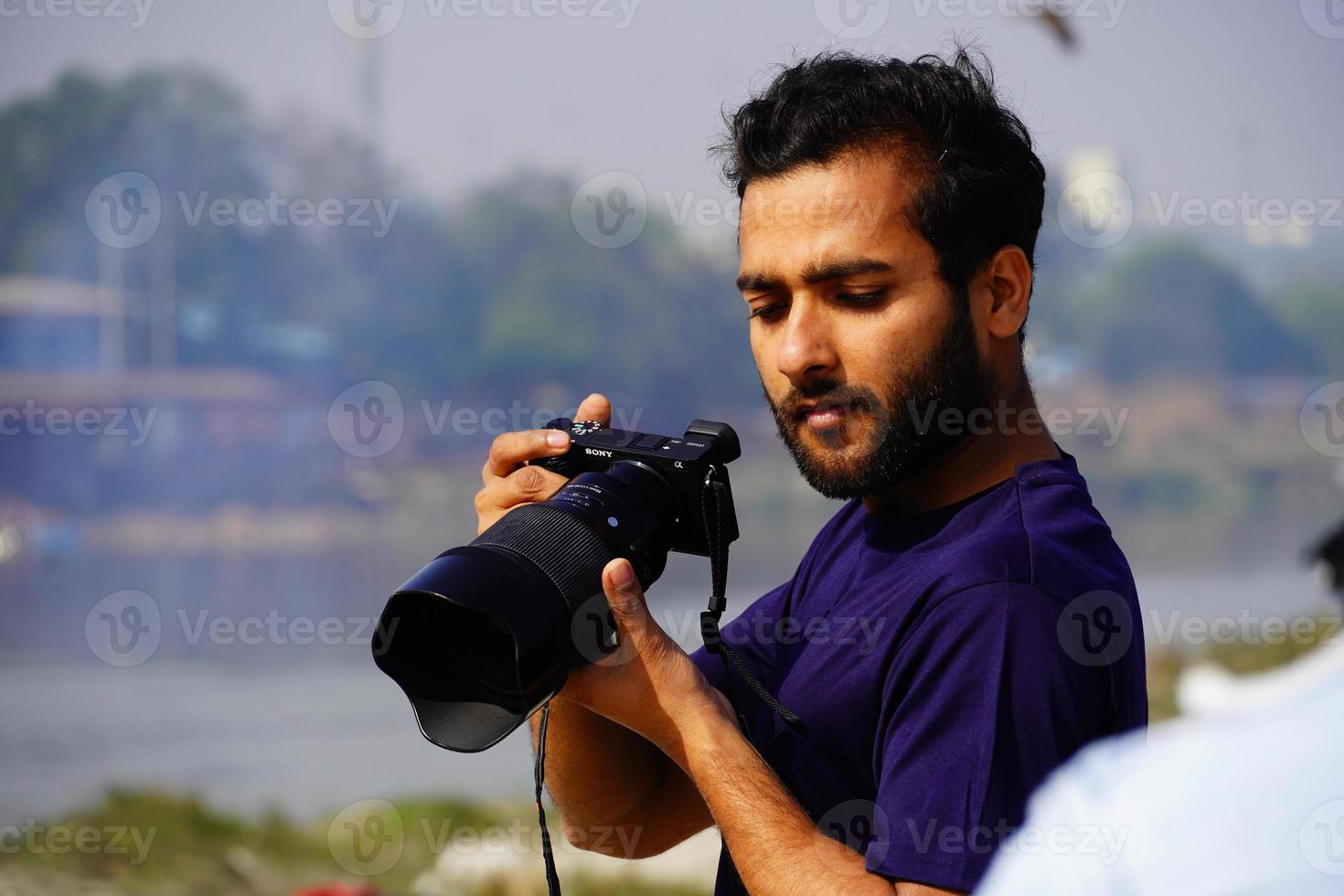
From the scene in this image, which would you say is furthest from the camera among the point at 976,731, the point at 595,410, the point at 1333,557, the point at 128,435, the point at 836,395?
the point at 128,435

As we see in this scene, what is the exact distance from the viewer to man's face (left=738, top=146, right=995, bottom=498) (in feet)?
4.00

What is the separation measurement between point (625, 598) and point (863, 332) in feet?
1.12

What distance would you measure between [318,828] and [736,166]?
4.91 m

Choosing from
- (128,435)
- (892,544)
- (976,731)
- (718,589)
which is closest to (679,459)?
(718,589)

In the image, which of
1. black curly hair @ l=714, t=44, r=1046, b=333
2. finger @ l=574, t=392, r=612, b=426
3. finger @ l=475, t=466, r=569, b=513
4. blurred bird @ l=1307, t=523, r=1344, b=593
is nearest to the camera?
black curly hair @ l=714, t=44, r=1046, b=333

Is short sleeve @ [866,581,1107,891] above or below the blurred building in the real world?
above

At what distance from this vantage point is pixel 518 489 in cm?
141

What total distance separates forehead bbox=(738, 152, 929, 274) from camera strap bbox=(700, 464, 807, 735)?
260 mm

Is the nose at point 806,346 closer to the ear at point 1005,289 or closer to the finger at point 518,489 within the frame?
the ear at point 1005,289

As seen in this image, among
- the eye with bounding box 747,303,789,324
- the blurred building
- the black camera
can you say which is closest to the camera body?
the black camera

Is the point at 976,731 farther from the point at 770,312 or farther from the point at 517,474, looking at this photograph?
the point at 517,474

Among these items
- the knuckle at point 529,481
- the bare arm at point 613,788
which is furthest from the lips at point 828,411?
the bare arm at point 613,788

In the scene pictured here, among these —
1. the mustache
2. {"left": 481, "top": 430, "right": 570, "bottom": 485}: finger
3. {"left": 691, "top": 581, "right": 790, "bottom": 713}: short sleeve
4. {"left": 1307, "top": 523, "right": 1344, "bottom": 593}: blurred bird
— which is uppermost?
the mustache

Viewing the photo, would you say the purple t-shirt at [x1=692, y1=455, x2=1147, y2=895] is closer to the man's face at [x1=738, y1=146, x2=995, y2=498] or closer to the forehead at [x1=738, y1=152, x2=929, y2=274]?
the man's face at [x1=738, y1=146, x2=995, y2=498]
